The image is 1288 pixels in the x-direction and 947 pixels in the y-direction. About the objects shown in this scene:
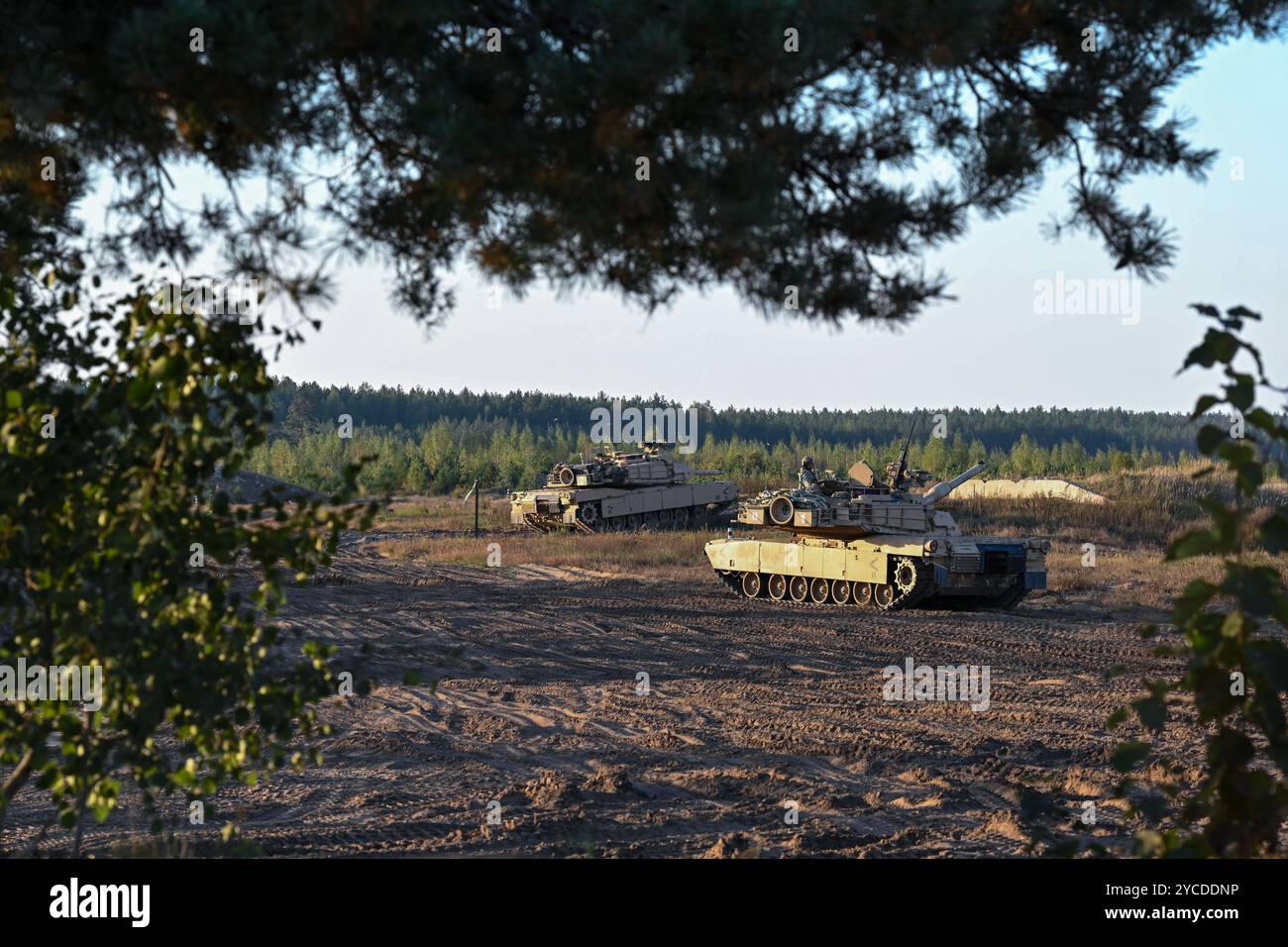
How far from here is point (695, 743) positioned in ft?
40.0

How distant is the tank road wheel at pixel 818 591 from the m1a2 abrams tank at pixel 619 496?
47.8 ft

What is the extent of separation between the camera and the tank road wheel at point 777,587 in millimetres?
25562

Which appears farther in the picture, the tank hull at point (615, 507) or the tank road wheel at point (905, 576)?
the tank hull at point (615, 507)

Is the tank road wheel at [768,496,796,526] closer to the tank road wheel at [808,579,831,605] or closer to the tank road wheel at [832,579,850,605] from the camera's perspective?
the tank road wheel at [832,579,850,605]

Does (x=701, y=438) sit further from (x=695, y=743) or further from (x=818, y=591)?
(x=695, y=743)

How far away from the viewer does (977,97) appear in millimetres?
5523

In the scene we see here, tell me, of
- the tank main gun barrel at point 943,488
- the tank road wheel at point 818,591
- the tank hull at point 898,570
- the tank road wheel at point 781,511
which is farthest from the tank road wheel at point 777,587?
the tank main gun barrel at point 943,488

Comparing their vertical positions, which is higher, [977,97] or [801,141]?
[977,97]

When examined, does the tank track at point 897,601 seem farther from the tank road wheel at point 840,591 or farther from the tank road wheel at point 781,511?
the tank road wheel at point 781,511

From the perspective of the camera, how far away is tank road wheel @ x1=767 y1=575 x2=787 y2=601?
2556 centimetres
